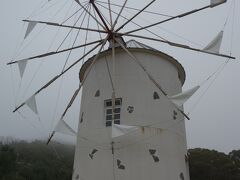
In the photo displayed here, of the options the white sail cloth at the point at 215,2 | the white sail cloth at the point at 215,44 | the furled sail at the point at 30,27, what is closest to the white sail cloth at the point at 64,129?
Answer: the furled sail at the point at 30,27

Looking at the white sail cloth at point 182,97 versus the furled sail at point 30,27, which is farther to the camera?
the furled sail at point 30,27

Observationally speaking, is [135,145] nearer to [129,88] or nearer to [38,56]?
[129,88]

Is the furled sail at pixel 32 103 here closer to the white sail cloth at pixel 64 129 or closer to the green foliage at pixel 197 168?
the white sail cloth at pixel 64 129

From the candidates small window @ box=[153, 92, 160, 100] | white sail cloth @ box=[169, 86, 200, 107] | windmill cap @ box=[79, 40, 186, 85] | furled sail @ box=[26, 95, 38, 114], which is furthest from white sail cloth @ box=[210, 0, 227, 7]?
furled sail @ box=[26, 95, 38, 114]

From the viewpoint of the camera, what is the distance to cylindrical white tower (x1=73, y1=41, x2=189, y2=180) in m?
10.4

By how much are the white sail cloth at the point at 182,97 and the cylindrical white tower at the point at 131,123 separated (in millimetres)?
1383

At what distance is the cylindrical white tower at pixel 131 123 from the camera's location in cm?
1042

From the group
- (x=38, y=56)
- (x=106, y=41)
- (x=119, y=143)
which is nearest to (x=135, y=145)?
(x=119, y=143)

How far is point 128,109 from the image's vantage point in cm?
1118

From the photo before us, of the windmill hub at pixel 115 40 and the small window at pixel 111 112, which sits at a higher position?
the windmill hub at pixel 115 40

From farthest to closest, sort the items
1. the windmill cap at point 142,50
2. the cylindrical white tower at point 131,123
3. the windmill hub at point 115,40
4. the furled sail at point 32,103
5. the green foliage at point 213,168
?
the green foliage at point 213,168 < the windmill hub at point 115,40 < the windmill cap at point 142,50 < the furled sail at point 32,103 < the cylindrical white tower at point 131,123

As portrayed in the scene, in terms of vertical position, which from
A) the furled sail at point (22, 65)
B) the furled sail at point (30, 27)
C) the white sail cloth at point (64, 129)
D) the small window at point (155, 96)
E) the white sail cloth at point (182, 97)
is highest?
the furled sail at point (30, 27)

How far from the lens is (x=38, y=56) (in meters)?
12.4

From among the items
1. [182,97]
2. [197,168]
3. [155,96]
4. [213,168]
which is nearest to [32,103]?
[155,96]
